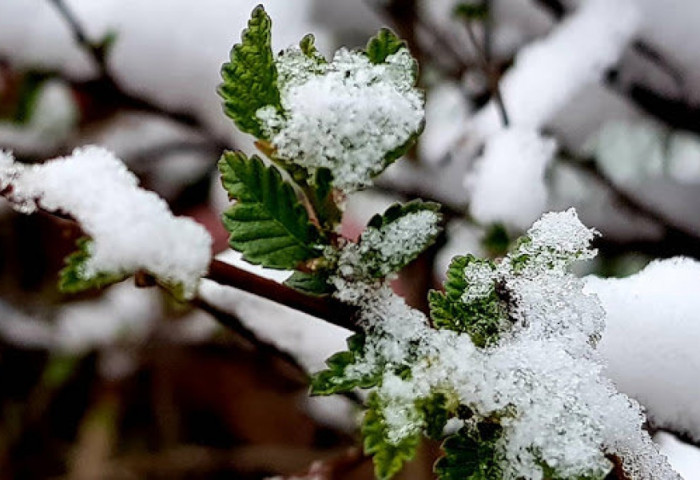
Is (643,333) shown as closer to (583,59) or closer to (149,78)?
(583,59)

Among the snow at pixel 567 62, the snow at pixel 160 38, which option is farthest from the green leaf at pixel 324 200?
the snow at pixel 160 38

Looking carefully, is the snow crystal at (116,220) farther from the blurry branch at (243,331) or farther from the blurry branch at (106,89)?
the blurry branch at (106,89)

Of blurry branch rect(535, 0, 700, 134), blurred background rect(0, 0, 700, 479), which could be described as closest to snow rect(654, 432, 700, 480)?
blurred background rect(0, 0, 700, 479)

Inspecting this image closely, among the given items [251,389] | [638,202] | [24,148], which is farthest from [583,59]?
[251,389]

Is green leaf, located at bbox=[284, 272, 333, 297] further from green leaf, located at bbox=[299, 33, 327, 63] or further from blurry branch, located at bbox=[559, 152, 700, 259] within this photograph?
blurry branch, located at bbox=[559, 152, 700, 259]

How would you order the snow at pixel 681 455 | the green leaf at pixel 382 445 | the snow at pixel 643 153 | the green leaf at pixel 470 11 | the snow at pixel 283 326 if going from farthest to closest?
the snow at pixel 643 153, the green leaf at pixel 470 11, the snow at pixel 283 326, the snow at pixel 681 455, the green leaf at pixel 382 445

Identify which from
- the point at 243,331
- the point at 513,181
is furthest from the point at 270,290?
the point at 513,181
